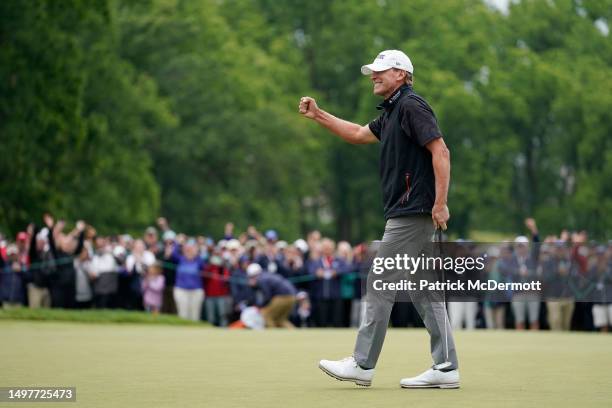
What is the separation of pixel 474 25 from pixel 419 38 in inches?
112

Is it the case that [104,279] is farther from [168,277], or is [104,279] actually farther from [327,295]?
[327,295]

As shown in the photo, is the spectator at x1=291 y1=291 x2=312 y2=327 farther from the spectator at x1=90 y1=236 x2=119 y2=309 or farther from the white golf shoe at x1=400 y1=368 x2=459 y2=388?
the white golf shoe at x1=400 y1=368 x2=459 y2=388

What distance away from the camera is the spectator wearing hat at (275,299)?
2406 centimetres

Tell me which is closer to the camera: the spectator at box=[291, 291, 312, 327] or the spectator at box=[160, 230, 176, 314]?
the spectator at box=[291, 291, 312, 327]

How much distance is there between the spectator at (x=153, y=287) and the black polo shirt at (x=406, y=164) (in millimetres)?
17073

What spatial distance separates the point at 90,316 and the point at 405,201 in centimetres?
1458

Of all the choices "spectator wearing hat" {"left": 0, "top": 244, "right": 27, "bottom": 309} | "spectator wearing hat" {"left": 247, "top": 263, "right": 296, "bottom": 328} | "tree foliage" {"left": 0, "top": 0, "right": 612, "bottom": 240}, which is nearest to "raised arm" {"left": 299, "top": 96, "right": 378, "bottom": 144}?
"spectator wearing hat" {"left": 247, "top": 263, "right": 296, "bottom": 328}

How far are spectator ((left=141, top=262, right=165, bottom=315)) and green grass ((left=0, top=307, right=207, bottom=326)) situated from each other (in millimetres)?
1666

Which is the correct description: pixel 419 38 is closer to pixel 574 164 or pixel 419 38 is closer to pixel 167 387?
pixel 574 164

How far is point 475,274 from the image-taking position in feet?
34.1

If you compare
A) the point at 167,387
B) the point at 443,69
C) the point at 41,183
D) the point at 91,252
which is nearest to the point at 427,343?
the point at 167,387

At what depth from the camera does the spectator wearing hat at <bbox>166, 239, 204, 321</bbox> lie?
2589cm

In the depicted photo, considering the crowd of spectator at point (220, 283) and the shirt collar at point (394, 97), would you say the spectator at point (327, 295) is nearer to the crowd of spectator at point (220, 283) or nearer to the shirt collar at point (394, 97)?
the crowd of spectator at point (220, 283)

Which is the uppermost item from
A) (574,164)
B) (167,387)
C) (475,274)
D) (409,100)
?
(574,164)
